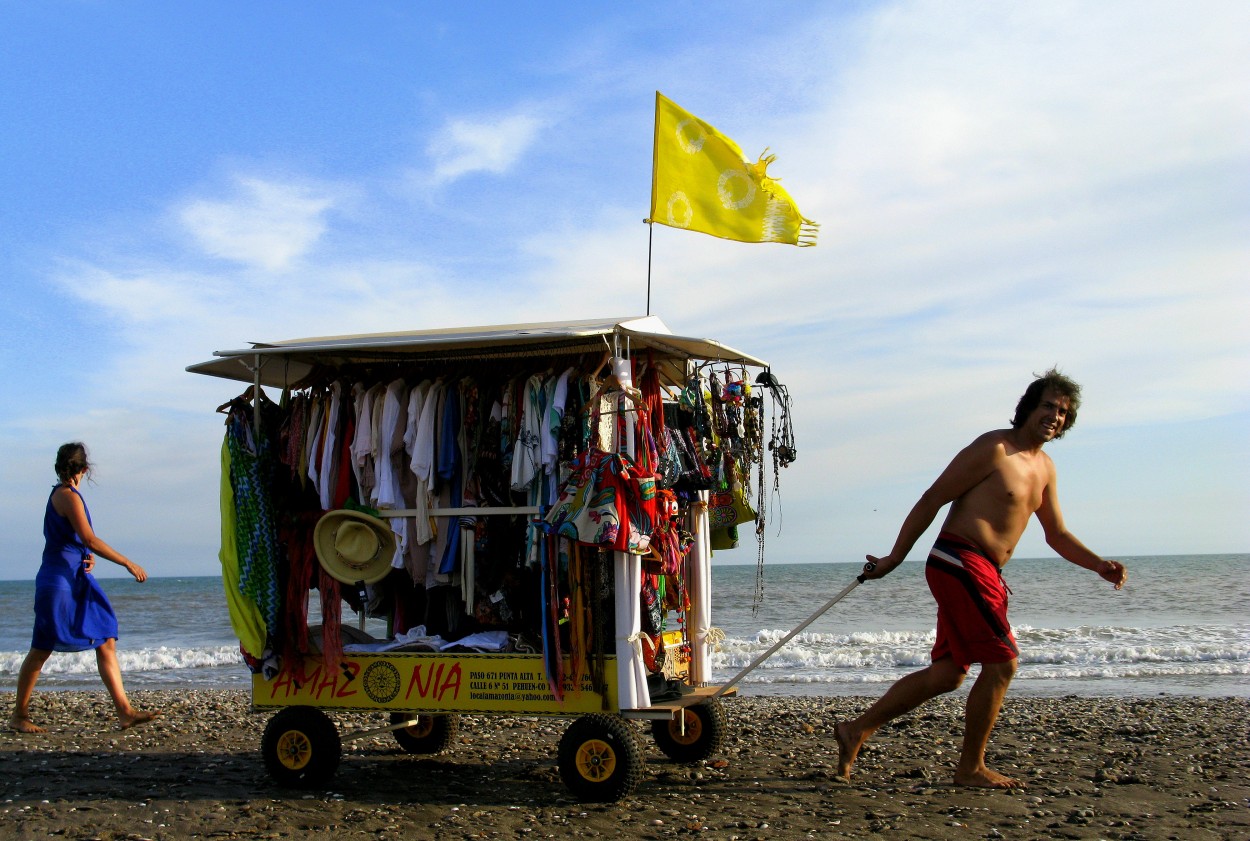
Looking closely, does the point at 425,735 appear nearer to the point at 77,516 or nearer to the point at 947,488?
the point at 77,516

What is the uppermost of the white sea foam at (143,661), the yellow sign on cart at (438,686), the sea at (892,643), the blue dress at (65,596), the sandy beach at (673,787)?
the blue dress at (65,596)

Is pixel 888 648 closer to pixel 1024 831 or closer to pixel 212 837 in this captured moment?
pixel 1024 831

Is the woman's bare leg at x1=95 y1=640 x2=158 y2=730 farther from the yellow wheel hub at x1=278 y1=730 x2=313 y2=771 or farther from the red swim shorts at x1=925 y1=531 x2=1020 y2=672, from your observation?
the red swim shorts at x1=925 y1=531 x2=1020 y2=672

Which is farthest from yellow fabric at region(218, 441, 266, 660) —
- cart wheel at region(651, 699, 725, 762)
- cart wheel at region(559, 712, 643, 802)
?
cart wheel at region(651, 699, 725, 762)

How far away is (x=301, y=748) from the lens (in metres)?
5.40

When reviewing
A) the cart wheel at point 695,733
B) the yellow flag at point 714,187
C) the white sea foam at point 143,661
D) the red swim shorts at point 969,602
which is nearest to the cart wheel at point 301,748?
the cart wheel at point 695,733

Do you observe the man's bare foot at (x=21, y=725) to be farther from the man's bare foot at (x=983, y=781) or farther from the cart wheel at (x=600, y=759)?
the man's bare foot at (x=983, y=781)

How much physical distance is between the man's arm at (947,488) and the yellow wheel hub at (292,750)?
9.95 feet

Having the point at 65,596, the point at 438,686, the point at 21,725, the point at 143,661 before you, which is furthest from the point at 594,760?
the point at 143,661

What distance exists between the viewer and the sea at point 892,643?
39.8 ft

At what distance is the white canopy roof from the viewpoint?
5203 millimetres

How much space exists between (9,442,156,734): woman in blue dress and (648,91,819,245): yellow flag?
4088 mm

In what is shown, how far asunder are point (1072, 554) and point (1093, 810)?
1255 millimetres

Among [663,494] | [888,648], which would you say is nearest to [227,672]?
[888,648]
